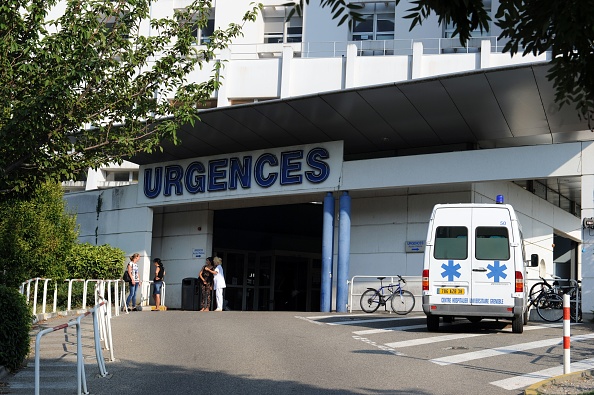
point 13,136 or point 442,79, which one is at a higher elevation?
point 442,79

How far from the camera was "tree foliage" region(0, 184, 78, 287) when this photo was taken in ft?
74.2

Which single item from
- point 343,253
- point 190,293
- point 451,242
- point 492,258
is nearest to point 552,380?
point 492,258

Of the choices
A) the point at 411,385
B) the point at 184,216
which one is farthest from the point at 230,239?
the point at 411,385

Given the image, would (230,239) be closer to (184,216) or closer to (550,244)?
(184,216)

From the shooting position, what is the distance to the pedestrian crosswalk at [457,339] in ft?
35.0

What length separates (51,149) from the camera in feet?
41.5

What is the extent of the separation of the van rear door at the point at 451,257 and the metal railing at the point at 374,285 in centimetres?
760

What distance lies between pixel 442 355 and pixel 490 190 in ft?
45.2

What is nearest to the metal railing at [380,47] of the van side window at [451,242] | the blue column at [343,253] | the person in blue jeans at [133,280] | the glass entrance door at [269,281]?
the blue column at [343,253]

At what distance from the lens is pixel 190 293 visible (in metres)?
28.8

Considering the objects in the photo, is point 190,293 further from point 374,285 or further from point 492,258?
point 492,258

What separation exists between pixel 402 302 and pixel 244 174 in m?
7.36

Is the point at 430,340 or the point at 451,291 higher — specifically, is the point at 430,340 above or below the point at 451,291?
below

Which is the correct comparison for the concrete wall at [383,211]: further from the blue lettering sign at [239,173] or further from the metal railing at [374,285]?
the blue lettering sign at [239,173]
